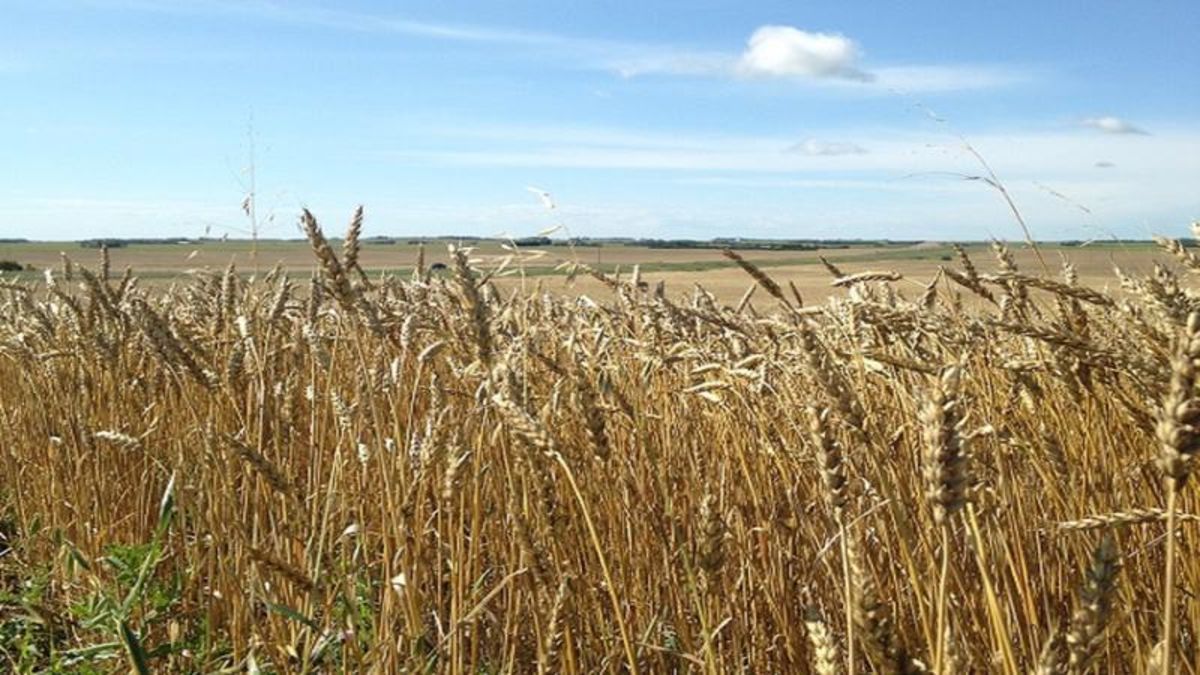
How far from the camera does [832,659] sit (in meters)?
1.02

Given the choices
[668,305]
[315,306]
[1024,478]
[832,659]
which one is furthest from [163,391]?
[832,659]

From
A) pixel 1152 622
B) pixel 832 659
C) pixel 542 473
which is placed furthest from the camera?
pixel 1152 622

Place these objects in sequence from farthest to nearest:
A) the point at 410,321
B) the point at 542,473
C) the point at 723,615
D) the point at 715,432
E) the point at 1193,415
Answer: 1. the point at 715,432
2. the point at 410,321
3. the point at 723,615
4. the point at 542,473
5. the point at 1193,415

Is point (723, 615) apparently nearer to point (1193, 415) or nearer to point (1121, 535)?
point (1121, 535)

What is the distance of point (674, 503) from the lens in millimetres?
2648

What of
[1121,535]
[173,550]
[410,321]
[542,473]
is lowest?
[173,550]

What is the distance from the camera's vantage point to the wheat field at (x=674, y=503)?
142 centimetres

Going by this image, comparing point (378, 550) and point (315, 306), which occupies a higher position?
point (315, 306)

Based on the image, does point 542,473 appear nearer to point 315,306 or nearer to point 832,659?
point 832,659

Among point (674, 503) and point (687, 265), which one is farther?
point (687, 265)

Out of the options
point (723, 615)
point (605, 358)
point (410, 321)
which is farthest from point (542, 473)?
point (605, 358)

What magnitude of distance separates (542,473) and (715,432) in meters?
1.24

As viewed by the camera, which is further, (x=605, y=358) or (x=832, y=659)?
(x=605, y=358)

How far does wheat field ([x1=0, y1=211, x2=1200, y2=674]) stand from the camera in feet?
4.64
